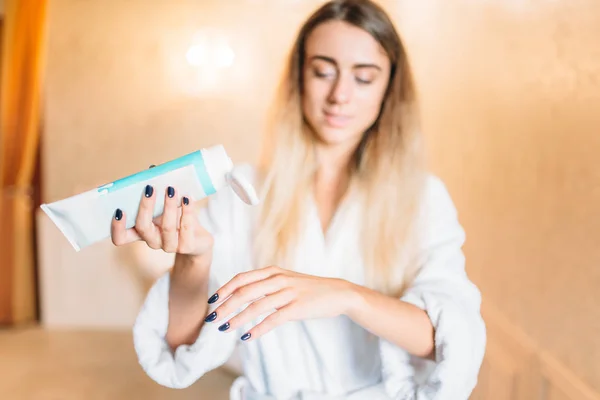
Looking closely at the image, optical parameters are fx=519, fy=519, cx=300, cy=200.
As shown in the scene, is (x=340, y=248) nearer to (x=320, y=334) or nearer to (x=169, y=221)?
(x=320, y=334)

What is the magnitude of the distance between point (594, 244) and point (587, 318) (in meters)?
0.08

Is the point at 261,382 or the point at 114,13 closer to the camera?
the point at 261,382

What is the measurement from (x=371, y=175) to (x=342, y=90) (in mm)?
105

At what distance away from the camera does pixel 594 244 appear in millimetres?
508

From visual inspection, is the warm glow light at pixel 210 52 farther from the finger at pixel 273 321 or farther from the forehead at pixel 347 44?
the finger at pixel 273 321

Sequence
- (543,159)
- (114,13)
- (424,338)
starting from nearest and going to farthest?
1. (424,338)
2. (543,159)
3. (114,13)

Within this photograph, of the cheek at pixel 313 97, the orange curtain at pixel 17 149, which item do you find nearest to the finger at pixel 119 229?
the cheek at pixel 313 97

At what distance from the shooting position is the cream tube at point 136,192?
0.39 meters

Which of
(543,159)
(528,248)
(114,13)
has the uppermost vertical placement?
(114,13)

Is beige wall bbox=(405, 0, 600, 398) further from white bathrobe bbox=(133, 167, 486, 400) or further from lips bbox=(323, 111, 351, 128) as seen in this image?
lips bbox=(323, 111, 351, 128)

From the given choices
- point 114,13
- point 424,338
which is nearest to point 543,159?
point 424,338

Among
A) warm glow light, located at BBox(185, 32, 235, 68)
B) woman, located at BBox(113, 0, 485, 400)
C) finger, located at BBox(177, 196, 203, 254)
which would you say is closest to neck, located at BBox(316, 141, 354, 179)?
woman, located at BBox(113, 0, 485, 400)

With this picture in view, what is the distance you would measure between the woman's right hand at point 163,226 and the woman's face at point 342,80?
6.5 inches

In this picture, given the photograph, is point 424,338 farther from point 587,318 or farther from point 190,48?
point 190,48
